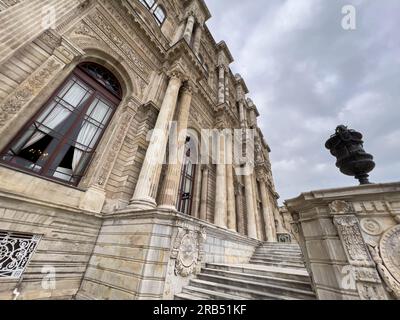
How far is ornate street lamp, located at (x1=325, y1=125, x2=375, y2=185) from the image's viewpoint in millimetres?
2834

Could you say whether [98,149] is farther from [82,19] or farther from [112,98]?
[82,19]

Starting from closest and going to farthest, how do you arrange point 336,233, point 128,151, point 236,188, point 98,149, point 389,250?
point 389,250 → point 336,233 → point 98,149 → point 128,151 → point 236,188

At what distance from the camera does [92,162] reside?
6320 mm

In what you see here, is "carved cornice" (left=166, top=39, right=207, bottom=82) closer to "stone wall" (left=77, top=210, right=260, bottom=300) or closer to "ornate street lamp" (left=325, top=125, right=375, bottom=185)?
"stone wall" (left=77, top=210, right=260, bottom=300)

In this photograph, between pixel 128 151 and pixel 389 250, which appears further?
pixel 128 151

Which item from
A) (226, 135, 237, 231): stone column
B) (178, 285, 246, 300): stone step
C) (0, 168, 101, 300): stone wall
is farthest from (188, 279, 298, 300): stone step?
(226, 135, 237, 231): stone column

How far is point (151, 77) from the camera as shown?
30.1ft

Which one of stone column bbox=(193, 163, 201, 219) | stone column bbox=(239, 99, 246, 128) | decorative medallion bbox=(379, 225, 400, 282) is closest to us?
decorative medallion bbox=(379, 225, 400, 282)

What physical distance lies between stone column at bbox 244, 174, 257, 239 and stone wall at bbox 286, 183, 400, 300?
975cm

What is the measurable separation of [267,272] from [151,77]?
9732 millimetres

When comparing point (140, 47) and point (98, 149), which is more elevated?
point (140, 47)

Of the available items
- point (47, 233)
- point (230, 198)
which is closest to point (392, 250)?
point (47, 233)

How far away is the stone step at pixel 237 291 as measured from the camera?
11.3ft

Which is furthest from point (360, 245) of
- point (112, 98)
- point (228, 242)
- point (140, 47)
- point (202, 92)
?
point (202, 92)
